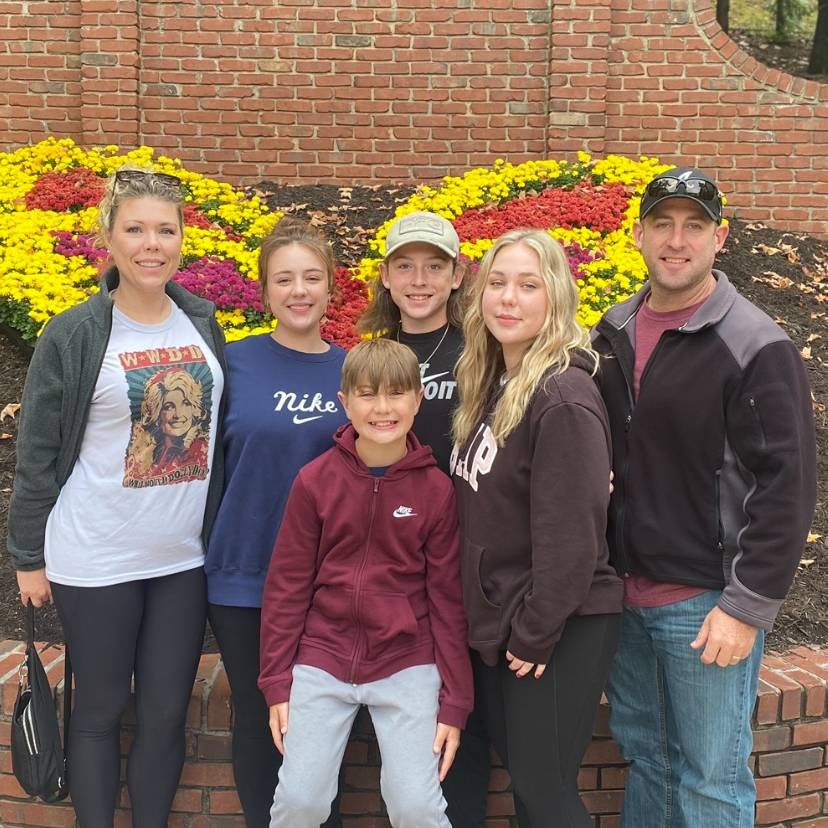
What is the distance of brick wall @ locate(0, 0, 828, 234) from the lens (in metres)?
7.41

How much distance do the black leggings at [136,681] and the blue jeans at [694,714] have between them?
1227 millimetres

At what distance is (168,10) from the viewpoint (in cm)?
750

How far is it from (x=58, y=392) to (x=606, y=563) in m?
1.47

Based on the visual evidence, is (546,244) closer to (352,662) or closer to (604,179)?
(352,662)

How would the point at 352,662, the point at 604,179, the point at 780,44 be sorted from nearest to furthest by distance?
the point at 352,662, the point at 604,179, the point at 780,44

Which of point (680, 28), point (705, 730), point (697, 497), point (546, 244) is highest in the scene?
point (680, 28)

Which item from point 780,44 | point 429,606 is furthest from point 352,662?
point 780,44

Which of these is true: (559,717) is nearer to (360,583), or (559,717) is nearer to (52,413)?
(360,583)

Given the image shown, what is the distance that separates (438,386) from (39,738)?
149 centimetres

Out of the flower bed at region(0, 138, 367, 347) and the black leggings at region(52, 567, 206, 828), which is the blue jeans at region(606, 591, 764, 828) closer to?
the black leggings at region(52, 567, 206, 828)

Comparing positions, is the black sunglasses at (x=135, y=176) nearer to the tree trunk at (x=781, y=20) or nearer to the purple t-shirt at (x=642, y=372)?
the purple t-shirt at (x=642, y=372)

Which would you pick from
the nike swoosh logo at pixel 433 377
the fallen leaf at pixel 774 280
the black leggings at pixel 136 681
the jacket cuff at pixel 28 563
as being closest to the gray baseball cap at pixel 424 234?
the nike swoosh logo at pixel 433 377

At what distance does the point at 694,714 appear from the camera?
2.15m

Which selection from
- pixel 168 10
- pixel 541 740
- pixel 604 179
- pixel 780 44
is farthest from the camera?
pixel 780 44
